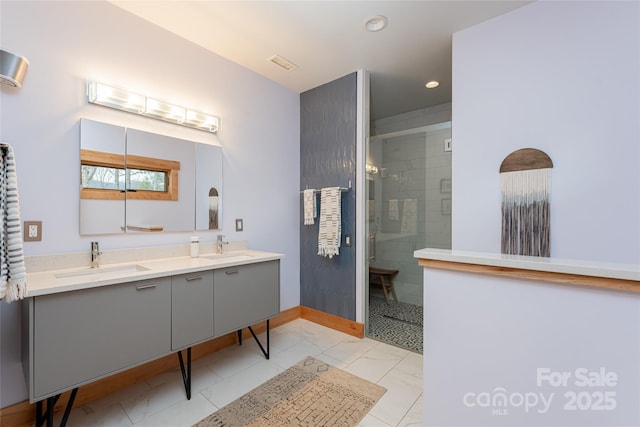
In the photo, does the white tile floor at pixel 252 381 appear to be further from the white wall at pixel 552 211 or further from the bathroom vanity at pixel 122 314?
the white wall at pixel 552 211

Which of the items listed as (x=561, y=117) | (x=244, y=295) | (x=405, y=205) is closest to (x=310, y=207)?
(x=405, y=205)

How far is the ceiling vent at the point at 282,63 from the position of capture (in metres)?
2.50

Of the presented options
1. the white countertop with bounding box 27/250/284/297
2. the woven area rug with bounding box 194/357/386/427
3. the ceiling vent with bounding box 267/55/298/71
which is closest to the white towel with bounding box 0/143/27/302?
the white countertop with bounding box 27/250/284/297

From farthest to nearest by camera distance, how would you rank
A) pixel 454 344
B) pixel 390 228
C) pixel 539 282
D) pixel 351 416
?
1. pixel 390 228
2. pixel 351 416
3. pixel 454 344
4. pixel 539 282

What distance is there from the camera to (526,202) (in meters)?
1.87

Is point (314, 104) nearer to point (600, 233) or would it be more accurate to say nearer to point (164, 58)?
point (164, 58)

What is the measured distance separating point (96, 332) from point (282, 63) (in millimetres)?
2511

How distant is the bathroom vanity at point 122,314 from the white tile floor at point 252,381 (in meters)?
0.19

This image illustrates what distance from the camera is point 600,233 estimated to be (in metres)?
1.65

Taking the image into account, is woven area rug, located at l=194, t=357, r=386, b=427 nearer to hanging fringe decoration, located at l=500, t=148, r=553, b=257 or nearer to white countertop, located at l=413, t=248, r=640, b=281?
white countertop, located at l=413, t=248, r=640, b=281

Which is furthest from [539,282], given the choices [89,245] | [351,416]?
[89,245]

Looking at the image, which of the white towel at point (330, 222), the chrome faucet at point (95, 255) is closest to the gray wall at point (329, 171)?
the white towel at point (330, 222)

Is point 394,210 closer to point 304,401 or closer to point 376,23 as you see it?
point 376,23

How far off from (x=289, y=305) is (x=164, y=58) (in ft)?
8.65
